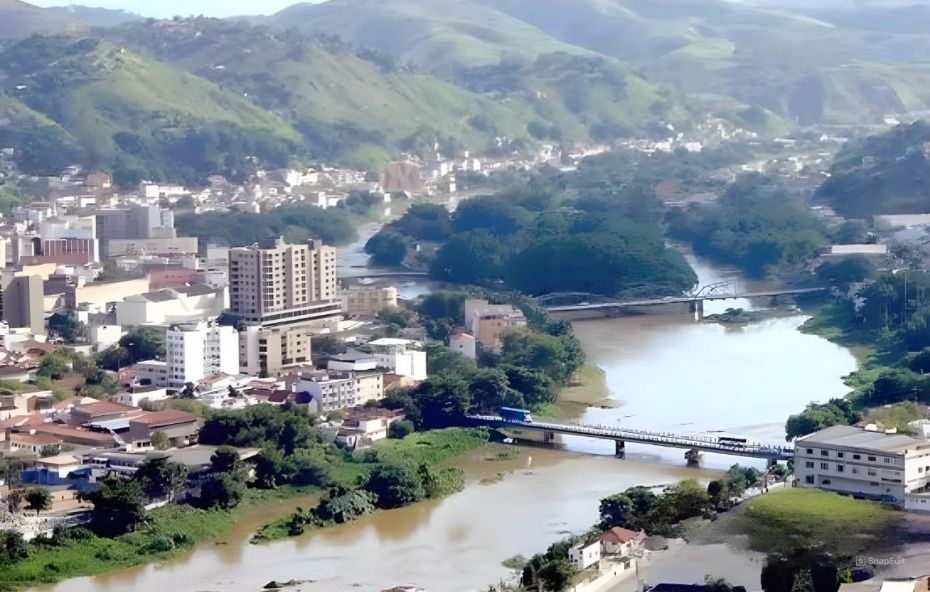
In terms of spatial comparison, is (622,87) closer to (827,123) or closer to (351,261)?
(827,123)

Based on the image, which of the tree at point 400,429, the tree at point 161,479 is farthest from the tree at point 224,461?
the tree at point 400,429

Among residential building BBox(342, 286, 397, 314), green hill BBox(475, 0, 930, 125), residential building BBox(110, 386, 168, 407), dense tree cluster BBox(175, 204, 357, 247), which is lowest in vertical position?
residential building BBox(110, 386, 168, 407)

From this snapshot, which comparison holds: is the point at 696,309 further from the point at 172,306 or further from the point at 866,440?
the point at 866,440

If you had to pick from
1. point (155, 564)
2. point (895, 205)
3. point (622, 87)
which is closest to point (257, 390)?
point (155, 564)

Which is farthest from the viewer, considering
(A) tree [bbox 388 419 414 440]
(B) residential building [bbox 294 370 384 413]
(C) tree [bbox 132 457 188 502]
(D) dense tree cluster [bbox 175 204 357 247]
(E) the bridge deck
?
(D) dense tree cluster [bbox 175 204 357 247]

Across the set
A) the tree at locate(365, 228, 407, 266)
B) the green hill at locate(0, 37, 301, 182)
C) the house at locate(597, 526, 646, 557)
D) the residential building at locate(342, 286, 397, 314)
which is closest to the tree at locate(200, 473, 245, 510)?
the house at locate(597, 526, 646, 557)

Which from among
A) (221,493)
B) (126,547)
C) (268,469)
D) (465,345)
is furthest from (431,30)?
(126,547)

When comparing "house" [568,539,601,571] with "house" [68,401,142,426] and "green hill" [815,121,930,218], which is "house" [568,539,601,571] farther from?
"green hill" [815,121,930,218]
